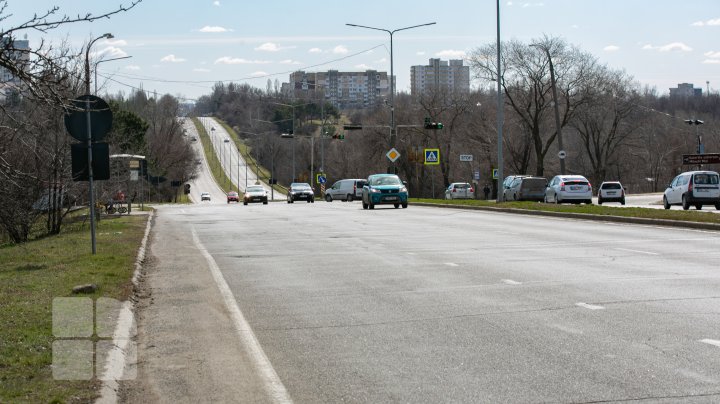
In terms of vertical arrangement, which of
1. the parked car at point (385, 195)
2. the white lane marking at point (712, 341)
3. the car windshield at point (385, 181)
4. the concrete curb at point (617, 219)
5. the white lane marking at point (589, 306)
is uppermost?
the car windshield at point (385, 181)

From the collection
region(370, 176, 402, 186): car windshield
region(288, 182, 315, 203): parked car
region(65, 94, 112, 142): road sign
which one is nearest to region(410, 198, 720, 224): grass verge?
region(370, 176, 402, 186): car windshield

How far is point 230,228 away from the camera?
1110 inches

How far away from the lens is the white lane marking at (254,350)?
656 centimetres

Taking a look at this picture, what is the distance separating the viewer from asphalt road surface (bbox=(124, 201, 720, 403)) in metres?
6.58

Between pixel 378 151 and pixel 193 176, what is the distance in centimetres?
5847

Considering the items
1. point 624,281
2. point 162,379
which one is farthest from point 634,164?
point 162,379

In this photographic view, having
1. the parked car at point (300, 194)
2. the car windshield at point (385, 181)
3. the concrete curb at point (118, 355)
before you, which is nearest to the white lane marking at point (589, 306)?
the concrete curb at point (118, 355)

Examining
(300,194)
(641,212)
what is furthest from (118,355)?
(300,194)

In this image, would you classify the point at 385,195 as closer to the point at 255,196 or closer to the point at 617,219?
the point at 617,219

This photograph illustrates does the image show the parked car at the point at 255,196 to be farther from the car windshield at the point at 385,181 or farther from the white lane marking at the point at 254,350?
A: the white lane marking at the point at 254,350

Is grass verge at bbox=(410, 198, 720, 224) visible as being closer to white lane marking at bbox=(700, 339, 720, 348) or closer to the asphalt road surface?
the asphalt road surface

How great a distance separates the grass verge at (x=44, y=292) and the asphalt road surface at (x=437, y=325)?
61cm

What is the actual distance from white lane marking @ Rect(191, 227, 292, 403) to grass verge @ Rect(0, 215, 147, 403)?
4.32 ft

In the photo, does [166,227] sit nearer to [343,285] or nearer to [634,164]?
[343,285]
